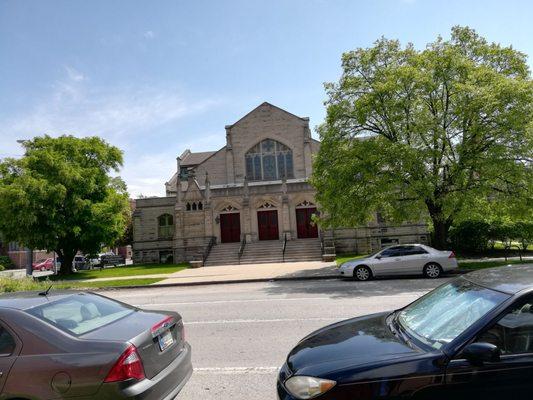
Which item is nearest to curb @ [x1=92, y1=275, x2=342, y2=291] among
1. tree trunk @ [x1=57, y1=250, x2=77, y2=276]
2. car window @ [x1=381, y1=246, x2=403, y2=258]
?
car window @ [x1=381, y1=246, x2=403, y2=258]

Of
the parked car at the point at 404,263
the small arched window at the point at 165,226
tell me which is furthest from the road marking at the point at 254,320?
the small arched window at the point at 165,226

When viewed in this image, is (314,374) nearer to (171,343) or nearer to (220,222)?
(171,343)

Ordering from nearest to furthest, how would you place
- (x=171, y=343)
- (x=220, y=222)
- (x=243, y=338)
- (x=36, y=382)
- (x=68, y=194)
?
1. (x=36, y=382)
2. (x=171, y=343)
3. (x=243, y=338)
4. (x=68, y=194)
5. (x=220, y=222)

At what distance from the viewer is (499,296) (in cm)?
337

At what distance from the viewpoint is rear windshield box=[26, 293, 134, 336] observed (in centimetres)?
409

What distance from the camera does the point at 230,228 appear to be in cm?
3684

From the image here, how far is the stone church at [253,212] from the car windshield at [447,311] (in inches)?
957

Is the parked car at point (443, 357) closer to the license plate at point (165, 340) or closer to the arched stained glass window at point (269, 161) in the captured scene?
the license plate at point (165, 340)

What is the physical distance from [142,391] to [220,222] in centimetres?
3332

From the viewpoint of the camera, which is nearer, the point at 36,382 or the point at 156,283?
the point at 36,382

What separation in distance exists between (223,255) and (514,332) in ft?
96.2

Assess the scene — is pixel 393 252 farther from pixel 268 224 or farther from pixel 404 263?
pixel 268 224

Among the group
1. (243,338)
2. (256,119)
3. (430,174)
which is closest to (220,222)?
(256,119)

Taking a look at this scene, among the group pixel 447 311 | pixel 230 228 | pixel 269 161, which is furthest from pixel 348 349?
pixel 269 161
